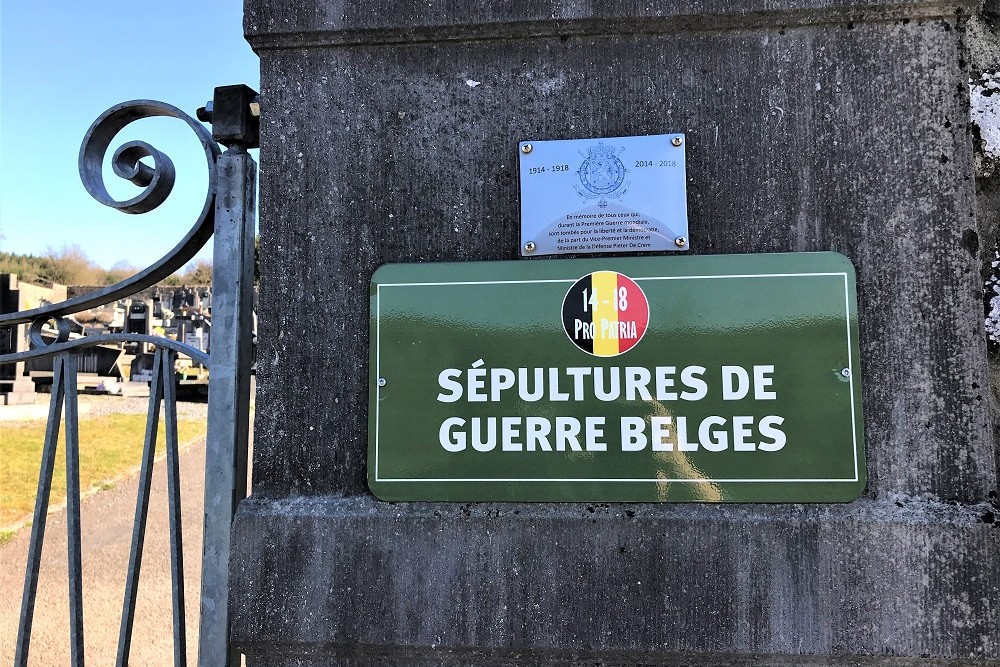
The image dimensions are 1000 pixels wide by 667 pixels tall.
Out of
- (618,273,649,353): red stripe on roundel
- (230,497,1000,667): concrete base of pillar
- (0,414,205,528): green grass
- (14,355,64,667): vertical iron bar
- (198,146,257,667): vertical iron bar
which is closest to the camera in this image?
(230,497,1000,667): concrete base of pillar

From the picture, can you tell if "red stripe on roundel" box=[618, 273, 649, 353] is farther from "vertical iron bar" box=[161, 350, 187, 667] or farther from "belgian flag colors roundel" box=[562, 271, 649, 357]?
"vertical iron bar" box=[161, 350, 187, 667]

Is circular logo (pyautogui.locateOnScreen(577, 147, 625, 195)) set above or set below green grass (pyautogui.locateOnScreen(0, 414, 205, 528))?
above

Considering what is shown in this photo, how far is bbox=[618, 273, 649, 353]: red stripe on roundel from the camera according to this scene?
4.99 ft

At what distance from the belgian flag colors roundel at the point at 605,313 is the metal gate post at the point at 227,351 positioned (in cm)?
86

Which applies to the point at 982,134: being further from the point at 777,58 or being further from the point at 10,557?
the point at 10,557

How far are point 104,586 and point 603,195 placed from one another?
18.1ft

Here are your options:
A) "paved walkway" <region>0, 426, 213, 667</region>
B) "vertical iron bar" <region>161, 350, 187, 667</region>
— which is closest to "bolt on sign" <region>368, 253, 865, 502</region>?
"vertical iron bar" <region>161, 350, 187, 667</region>

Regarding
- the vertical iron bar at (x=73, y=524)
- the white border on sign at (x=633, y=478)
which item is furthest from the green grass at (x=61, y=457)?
the white border on sign at (x=633, y=478)

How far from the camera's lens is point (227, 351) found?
1.68m

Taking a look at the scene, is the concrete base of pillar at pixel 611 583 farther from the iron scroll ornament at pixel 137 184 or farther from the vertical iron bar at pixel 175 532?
the iron scroll ornament at pixel 137 184

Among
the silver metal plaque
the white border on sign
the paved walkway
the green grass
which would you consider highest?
the silver metal plaque

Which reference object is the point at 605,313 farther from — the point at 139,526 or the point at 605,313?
the point at 139,526

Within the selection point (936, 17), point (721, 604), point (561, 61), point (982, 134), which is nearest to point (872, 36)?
point (936, 17)

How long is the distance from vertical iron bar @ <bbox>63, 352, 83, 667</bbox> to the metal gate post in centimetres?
37
